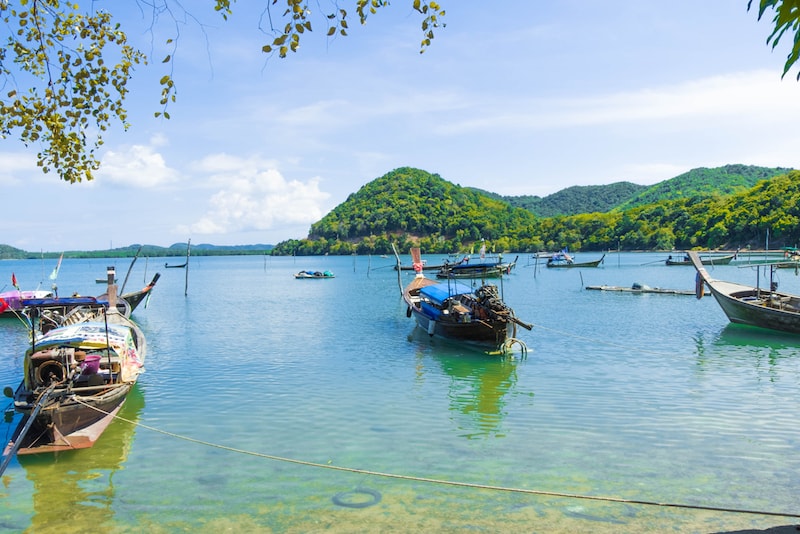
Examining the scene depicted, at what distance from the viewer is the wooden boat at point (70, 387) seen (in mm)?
11555

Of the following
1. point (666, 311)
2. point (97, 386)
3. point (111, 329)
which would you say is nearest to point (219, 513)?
point (97, 386)

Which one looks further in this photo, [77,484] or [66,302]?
[66,302]

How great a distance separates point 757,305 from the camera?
26.3 m

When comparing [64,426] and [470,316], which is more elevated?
[470,316]

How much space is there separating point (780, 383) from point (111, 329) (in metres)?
19.4

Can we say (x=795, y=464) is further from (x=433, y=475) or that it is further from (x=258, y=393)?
(x=258, y=393)

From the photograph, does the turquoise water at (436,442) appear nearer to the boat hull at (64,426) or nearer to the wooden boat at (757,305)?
the boat hull at (64,426)

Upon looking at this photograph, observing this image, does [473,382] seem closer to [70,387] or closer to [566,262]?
[70,387]

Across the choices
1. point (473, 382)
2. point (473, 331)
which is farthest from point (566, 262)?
point (473, 382)

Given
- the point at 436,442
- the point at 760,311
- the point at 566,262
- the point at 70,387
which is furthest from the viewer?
the point at 566,262

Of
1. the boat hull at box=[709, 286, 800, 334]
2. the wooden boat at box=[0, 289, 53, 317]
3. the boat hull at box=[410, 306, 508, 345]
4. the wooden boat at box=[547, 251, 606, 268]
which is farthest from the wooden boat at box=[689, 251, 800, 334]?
the wooden boat at box=[547, 251, 606, 268]

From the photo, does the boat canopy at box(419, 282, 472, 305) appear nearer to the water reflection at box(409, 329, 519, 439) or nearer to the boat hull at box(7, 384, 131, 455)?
the water reflection at box(409, 329, 519, 439)

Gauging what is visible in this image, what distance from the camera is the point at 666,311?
35719 millimetres

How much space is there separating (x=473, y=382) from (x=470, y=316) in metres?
4.73
